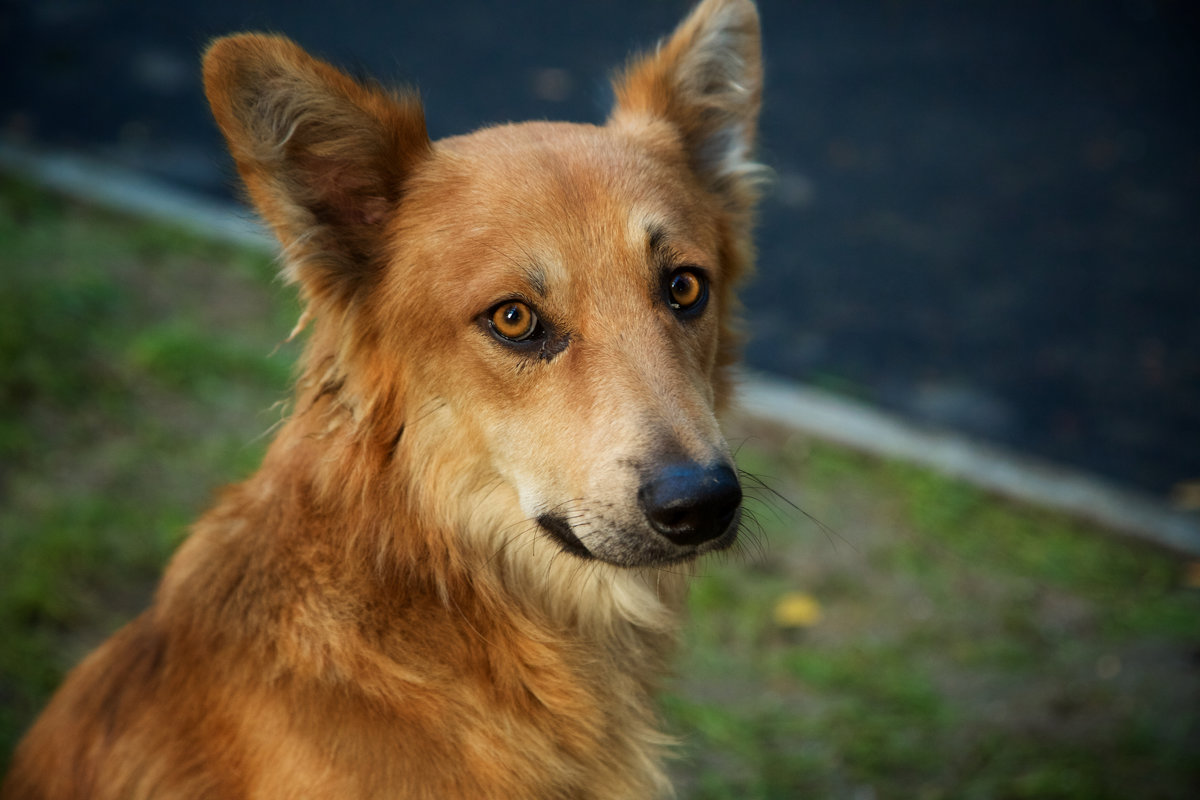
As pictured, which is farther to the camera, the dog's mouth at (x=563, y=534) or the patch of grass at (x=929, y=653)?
the patch of grass at (x=929, y=653)

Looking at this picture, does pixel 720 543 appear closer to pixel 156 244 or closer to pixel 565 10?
pixel 156 244

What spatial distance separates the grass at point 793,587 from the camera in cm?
390

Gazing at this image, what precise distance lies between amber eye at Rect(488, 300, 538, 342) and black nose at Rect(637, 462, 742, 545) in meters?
0.50

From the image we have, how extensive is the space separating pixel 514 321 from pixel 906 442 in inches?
131

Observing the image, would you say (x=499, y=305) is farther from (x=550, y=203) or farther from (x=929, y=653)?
(x=929, y=653)

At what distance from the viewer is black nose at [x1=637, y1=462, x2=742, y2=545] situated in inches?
86.5

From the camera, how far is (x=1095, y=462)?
5.42m

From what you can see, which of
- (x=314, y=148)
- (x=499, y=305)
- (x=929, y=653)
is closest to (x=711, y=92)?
(x=499, y=305)

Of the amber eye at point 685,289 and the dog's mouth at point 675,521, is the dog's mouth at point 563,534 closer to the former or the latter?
the dog's mouth at point 675,521

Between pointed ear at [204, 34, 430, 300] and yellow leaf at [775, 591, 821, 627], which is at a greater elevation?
pointed ear at [204, 34, 430, 300]

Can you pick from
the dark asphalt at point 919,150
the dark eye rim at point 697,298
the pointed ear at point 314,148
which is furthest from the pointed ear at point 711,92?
the dark asphalt at point 919,150

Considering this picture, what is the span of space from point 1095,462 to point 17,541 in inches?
205

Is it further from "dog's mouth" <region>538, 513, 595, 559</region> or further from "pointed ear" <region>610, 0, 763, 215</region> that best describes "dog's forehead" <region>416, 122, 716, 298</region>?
"dog's mouth" <region>538, 513, 595, 559</region>

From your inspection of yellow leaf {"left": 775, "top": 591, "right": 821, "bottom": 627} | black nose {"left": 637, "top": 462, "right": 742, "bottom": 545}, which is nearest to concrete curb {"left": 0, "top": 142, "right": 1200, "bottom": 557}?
yellow leaf {"left": 775, "top": 591, "right": 821, "bottom": 627}
